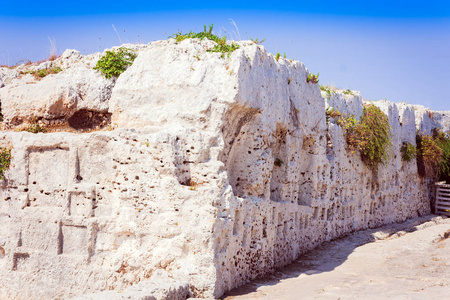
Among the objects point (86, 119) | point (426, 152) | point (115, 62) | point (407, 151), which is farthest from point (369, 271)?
point (426, 152)

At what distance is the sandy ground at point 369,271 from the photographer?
8133mm

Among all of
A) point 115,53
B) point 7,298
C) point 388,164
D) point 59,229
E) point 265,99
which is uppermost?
point 115,53

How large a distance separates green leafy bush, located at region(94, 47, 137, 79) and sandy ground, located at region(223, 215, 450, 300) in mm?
5685

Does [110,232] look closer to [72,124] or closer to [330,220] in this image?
[72,124]

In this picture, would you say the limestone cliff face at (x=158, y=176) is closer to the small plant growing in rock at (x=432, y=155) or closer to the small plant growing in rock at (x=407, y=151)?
the small plant growing in rock at (x=407, y=151)

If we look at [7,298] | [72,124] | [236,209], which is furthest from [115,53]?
[7,298]

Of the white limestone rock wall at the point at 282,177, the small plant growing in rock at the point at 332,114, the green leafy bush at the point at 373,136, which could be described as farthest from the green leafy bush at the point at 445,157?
the small plant growing in rock at the point at 332,114

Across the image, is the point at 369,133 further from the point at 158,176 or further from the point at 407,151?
the point at 158,176

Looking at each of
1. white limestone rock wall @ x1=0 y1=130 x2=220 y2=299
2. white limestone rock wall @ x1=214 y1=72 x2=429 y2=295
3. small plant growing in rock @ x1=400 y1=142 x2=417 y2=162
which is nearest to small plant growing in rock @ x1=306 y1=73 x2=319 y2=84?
white limestone rock wall @ x1=214 y1=72 x2=429 y2=295

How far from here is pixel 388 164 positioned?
17.0 metres

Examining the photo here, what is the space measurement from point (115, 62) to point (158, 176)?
3920 mm

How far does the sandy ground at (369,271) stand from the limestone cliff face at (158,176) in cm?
62

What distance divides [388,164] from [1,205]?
497 inches

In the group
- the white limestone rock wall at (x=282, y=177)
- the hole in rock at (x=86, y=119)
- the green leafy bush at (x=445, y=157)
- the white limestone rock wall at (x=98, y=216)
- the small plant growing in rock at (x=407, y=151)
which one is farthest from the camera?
the green leafy bush at (x=445, y=157)
